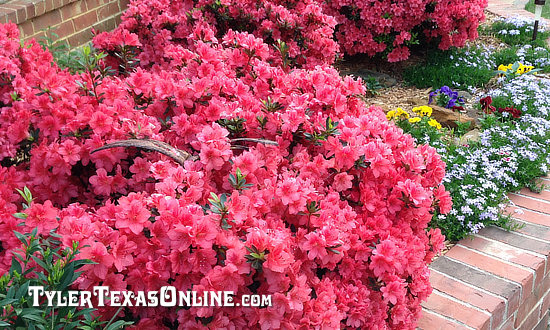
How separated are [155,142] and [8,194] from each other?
470 mm

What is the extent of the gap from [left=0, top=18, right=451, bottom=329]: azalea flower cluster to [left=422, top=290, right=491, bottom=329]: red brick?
367 millimetres

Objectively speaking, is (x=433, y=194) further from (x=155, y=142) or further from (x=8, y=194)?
(x=8, y=194)

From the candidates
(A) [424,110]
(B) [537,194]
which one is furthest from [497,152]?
(A) [424,110]

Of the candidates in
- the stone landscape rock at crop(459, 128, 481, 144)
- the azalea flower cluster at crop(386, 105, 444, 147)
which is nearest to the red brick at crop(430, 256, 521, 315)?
the azalea flower cluster at crop(386, 105, 444, 147)

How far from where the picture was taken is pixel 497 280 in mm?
2387

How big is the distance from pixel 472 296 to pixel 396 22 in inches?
124

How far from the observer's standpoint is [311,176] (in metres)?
1.72

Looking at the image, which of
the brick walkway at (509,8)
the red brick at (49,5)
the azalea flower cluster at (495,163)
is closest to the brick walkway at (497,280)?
the azalea flower cluster at (495,163)

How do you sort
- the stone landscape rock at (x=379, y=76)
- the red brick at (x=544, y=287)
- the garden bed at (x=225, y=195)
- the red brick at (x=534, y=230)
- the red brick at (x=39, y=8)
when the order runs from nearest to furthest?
the garden bed at (x=225, y=195) < the red brick at (x=544, y=287) < the red brick at (x=534, y=230) < the red brick at (x=39, y=8) < the stone landscape rock at (x=379, y=76)

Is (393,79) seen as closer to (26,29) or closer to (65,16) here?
(65,16)

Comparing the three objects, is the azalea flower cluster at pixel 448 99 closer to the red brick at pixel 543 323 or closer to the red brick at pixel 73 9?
the red brick at pixel 543 323

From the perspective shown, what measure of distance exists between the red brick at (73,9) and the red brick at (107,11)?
0.17m

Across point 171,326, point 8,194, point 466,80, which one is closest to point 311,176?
point 171,326

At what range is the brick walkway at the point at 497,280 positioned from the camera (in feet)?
7.23
